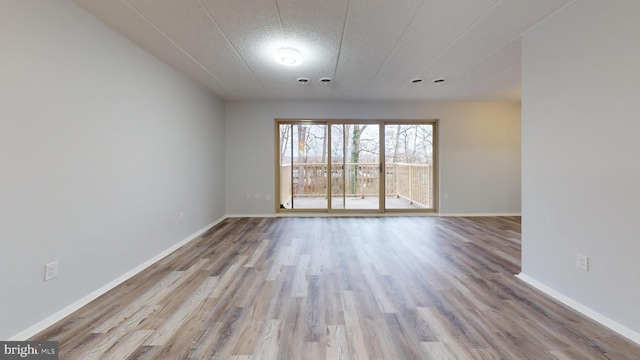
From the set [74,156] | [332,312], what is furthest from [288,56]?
[332,312]

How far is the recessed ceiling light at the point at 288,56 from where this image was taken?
2.69 m

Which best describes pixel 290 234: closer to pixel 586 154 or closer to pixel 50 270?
pixel 50 270

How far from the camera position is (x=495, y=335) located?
63.1 inches

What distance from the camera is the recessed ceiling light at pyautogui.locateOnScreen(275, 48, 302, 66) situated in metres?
2.69

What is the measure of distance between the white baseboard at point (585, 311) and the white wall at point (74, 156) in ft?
12.0

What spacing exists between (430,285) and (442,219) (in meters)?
2.98

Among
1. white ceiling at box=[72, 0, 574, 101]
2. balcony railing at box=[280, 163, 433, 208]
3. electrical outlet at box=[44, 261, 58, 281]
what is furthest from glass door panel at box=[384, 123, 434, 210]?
electrical outlet at box=[44, 261, 58, 281]

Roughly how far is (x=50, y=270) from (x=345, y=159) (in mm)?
4482

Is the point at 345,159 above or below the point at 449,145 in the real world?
below

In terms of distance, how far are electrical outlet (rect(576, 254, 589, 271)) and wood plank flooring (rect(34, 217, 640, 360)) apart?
331mm

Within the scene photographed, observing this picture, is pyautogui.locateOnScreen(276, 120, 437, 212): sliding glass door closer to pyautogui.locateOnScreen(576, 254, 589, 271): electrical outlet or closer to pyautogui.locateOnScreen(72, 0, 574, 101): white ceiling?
pyautogui.locateOnScreen(72, 0, 574, 101): white ceiling

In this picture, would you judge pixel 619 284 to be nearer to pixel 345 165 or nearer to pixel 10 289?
pixel 10 289

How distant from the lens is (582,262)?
6.16ft

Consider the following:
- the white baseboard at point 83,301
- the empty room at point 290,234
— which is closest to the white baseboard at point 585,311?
the empty room at point 290,234
